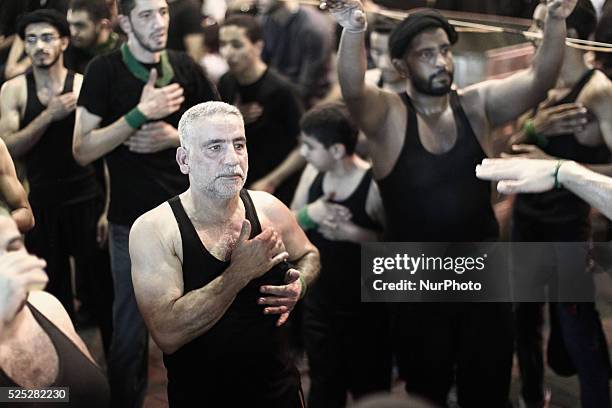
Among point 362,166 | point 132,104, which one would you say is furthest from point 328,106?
point 132,104

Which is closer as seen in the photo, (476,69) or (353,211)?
(353,211)

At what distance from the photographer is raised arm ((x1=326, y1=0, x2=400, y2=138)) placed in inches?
108

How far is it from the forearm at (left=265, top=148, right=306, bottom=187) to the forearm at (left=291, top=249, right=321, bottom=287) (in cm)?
117

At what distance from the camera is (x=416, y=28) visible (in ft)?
9.87

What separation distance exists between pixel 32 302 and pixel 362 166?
1.33 m

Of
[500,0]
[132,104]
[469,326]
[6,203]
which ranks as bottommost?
[469,326]

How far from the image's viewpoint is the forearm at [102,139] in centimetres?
285

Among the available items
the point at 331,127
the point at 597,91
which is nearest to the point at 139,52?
the point at 331,127

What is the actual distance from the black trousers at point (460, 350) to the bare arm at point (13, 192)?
3.71 feet

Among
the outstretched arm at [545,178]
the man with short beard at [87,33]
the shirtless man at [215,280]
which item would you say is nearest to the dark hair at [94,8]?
the man with short beard at [87,33]

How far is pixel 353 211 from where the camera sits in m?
Answer: 3.22

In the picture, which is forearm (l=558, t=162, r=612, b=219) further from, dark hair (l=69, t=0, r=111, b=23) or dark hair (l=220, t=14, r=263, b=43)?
dark hair (l=220, t=14, r=263, b=43)

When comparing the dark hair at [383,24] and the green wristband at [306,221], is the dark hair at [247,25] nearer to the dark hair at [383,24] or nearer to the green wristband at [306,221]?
the dark hair at [383,24]

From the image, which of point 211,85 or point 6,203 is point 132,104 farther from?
point 6,203
